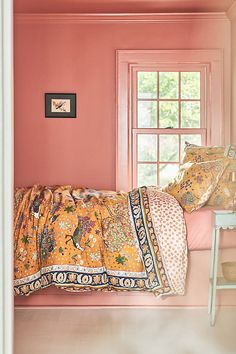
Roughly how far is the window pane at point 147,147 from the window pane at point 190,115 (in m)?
0.30

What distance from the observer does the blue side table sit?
8.72 feet

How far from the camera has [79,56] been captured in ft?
16.4

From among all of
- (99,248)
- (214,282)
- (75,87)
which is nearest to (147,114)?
(75,87)

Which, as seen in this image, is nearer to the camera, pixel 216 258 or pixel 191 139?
pixel 216 258

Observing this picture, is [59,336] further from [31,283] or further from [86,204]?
[86,204]

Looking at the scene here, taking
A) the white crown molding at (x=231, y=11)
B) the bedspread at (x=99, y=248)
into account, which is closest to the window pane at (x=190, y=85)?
the white crown molding at (x=231, y=11)

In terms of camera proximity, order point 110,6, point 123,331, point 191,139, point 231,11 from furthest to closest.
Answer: point 110,6, point 191,139, point 231,11, point 123,331

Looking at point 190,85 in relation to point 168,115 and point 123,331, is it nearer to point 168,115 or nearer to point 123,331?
point 168,115

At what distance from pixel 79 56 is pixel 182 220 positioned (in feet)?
8.15

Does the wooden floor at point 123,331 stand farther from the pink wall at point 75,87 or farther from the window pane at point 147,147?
the pink wall at point 75,87

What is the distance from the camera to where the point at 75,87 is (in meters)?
5.00
